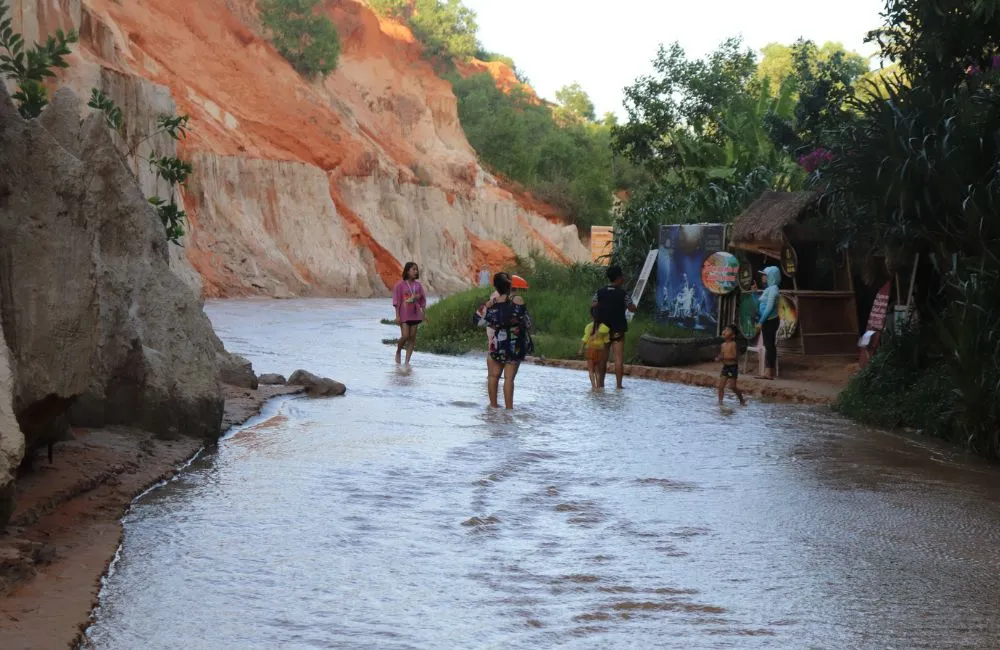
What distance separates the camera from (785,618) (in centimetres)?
547

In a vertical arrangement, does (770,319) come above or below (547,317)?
above

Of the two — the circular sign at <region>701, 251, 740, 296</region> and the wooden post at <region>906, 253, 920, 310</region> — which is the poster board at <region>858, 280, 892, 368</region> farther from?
the circular sign at <region>701, 251, 740, 296</region>

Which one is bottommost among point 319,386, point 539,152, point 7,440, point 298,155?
point 319,386

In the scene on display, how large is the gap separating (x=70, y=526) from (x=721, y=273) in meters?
15.5

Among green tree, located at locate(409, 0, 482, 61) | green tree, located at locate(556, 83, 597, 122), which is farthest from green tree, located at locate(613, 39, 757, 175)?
green tree, located at locate(556, 83, 597, 122)

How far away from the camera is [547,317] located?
86.1 ft

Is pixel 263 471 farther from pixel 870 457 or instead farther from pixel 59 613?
pixel 870 457

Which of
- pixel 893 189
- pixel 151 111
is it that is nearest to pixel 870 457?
pixel 893 189

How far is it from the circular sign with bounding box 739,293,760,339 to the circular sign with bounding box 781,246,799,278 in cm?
68

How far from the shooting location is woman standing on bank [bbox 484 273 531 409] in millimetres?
13367

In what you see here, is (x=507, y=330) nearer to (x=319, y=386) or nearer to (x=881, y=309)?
(x=319, y=386)

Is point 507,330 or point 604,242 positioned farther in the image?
point 604,242

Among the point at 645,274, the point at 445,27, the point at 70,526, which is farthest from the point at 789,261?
the point at 445,27

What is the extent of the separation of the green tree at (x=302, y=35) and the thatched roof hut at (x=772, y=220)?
5133 cm
